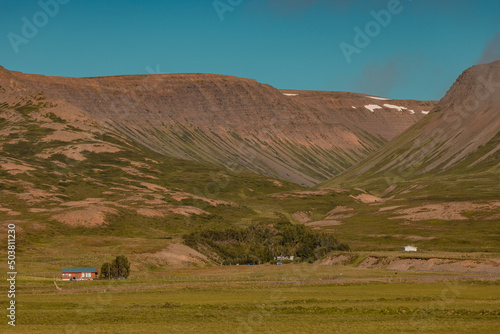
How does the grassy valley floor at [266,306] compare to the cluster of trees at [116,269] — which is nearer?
the grassy valley floor at [266,306]

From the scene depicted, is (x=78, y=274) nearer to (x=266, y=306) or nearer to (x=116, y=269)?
(x=116, y=269)

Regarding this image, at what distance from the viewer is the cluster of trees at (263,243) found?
154m

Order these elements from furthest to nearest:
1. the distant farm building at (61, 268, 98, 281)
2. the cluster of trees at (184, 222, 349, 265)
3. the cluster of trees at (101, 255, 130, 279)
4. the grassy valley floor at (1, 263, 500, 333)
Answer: the cluster of trees at (184, 222, 349, 265) < the cluster of trees at (101, 255, 130, 279) < the distant farm building at (61, 268, 98, 281) < the grassy valley floor at (1, 263, 500, 333)

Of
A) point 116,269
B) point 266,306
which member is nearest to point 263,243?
point 116,269

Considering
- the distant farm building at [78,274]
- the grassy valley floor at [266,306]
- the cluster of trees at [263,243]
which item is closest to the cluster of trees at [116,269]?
the distant farm building at [78,274]

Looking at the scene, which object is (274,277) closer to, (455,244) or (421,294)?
(421,294)

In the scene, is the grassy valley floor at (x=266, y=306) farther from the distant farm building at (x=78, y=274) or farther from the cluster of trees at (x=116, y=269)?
the cluster of trees at (x=116, y=269)

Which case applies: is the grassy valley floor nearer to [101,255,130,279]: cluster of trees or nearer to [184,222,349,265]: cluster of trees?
[101,255,130,279]: cluster of trees

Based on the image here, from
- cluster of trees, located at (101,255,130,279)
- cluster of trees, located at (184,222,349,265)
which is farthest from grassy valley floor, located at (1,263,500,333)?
cluster of trees, located at (184,222,349,265)

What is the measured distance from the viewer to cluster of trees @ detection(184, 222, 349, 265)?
154 metres

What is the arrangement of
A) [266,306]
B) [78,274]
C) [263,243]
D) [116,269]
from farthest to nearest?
[263,243]
[116,269]
[78,274]
[266,306]

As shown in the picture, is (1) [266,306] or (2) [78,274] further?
(2) [78,274]

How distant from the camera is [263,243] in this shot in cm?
16938

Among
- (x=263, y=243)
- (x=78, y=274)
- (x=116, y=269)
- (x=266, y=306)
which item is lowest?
(x=263, y=243)
